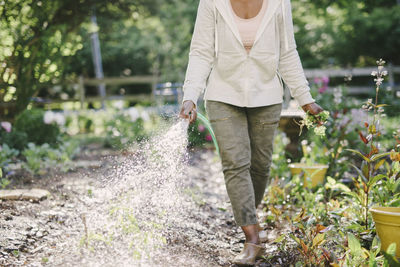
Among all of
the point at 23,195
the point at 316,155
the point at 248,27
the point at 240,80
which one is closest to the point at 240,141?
the point at 240,80

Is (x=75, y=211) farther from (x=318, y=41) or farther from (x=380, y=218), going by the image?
(x=318, y=41)

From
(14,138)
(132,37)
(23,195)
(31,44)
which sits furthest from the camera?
(132,37)

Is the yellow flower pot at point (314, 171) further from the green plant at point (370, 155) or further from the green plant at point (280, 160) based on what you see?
the green plant at point (370, 155)

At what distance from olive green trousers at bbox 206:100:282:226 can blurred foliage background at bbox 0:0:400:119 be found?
2.75m

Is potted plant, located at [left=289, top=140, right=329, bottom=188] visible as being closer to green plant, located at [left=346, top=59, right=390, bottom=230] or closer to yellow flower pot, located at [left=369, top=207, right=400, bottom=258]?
green plant, located at [left=346, top=59, right=390, bottom=230]

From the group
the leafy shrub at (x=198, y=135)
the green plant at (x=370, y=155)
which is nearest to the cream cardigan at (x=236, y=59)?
the green plant at (x=370, y=155)

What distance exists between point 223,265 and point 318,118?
1.01 m

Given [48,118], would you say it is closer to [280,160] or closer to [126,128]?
[126,128]

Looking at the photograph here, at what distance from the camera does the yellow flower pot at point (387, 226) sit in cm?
205

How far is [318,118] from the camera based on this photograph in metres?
2.51

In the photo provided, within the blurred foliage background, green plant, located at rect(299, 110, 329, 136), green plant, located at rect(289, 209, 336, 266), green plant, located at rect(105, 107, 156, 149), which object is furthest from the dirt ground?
green plant, located at rect(105, 107, 156, 149)

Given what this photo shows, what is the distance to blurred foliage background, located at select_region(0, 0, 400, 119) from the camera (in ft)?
15.1

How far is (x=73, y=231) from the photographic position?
274 centimetres

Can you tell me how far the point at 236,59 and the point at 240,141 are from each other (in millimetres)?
460
